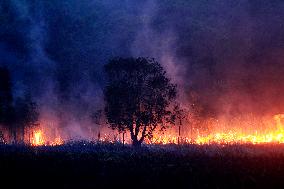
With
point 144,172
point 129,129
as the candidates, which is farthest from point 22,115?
point 144,172

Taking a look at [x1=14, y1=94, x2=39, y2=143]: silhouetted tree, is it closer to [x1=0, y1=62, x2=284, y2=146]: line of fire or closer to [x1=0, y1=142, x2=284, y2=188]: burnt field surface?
[x1=0, y1=62, x2=284, y2=146]: line of fire

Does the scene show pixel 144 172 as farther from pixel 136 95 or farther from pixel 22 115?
pixel 22 115

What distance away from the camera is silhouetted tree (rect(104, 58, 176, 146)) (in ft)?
269

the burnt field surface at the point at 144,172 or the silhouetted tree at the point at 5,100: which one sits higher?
the silhouetted tree at the point at 5,100

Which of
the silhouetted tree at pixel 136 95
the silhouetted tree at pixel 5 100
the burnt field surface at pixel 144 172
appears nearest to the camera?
the burnt field surface at pixel 144 172

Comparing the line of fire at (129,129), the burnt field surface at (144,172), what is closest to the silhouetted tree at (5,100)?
the line of fire at (129,129)

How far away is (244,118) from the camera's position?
170500 mm

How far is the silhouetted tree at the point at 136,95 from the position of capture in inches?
3226

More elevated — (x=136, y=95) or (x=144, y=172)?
(x=136, y=95)

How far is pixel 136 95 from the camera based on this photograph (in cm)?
8306

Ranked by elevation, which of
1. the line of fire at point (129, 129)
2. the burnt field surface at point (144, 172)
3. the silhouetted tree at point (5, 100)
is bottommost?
the burnt field surface at point (144, 172)

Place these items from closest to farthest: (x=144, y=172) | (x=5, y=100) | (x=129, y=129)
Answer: (x=144, y=172) < (x=129, y=129) < (x=5, y=100)

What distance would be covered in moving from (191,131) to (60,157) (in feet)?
308

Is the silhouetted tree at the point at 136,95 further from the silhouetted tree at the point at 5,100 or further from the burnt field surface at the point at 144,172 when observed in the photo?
the silhouetted tree at the point at 5,100
